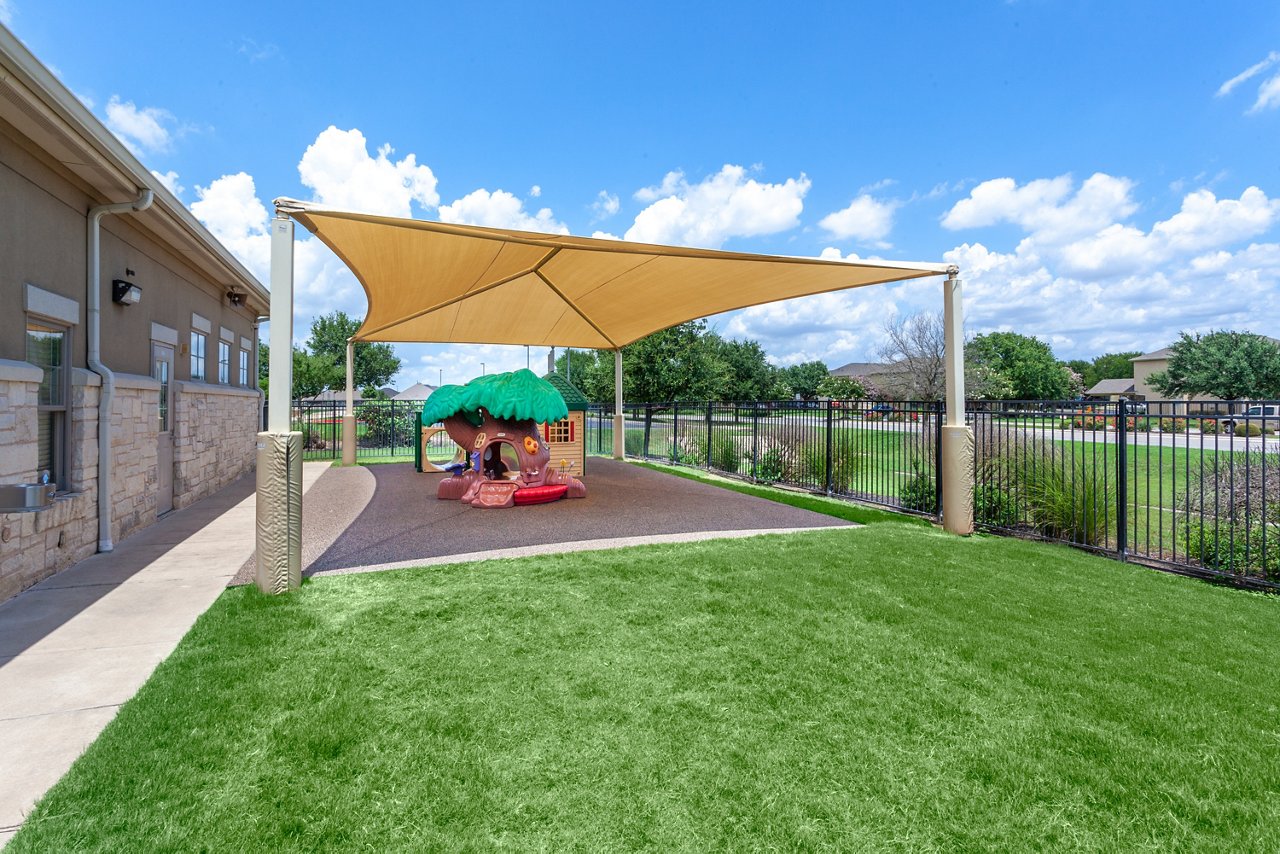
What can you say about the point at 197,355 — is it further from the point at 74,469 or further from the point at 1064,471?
the point at 1064,471

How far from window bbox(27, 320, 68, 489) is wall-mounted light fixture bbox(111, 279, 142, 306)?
1.18 meters

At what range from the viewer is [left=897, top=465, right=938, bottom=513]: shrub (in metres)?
8.27

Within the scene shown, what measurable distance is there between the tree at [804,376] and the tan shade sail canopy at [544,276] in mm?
60832

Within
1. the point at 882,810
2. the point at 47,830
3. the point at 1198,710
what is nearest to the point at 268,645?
the point at 47,830

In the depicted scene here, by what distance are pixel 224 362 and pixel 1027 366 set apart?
235ft

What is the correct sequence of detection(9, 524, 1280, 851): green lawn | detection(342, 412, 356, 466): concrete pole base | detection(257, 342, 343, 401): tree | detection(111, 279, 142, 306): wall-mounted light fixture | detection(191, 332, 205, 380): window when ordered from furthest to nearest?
1. detection(257, 342, 343, 401): tree
2. detection(342, 412, 356, 466): concrete pole base
3. detection(191, 332, 205, 380): window
4. detection(111, 279, 142, 306): wall-mounted light fixture
5. detection(9, 524, 1280, 851): green lawn

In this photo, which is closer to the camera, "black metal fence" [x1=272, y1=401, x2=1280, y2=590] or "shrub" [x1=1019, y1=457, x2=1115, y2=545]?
"black metal fence" [x1=272, y1=401, x2=1280, y2=590]

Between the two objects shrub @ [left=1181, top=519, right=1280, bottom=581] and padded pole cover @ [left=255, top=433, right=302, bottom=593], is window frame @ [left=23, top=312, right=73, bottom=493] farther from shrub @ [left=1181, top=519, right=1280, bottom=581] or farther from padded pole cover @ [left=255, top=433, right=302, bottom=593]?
shrub @ [left=1181, top=519, right=1280, bottom=581]

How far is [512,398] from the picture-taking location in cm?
844

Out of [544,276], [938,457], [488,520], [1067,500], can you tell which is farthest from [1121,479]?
[544,276]

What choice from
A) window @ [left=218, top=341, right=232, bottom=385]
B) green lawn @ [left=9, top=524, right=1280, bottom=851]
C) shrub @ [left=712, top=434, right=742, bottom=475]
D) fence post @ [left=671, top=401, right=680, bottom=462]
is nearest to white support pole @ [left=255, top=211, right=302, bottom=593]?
green lawn @ [left=9, top=524, right=1280, bottom=851]

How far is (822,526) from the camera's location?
7258 mm

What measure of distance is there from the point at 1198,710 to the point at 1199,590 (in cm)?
289

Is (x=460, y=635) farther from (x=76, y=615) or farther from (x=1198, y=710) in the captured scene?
(x=1198, y=710)
